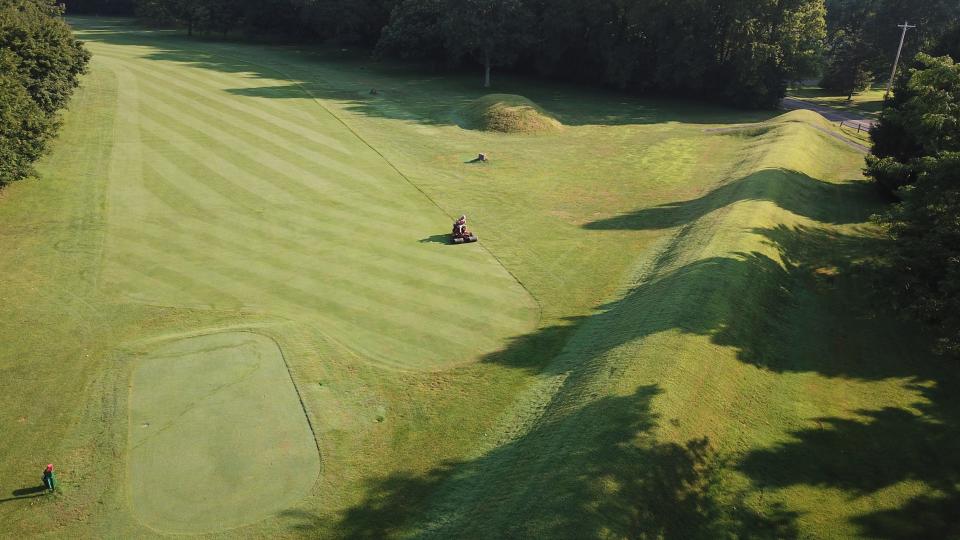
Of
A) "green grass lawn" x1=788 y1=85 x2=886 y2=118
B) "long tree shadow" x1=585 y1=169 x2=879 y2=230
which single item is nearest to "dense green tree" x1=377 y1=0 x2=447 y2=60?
"long tree shadow" x1=585 y1=169 x2=879 y2=230

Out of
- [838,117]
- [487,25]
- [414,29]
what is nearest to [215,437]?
[487,25]

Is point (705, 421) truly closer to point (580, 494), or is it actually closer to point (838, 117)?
point (580, 494)

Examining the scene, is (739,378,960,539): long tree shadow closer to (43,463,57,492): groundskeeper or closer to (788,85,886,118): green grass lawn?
(43,463,57,492): groundskeeper

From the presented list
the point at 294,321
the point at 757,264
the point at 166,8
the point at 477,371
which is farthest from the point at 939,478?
the point at 166,8

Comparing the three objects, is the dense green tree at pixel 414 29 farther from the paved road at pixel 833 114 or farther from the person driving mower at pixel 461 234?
the person driving mower at pixel 461 234

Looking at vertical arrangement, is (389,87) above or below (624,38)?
below

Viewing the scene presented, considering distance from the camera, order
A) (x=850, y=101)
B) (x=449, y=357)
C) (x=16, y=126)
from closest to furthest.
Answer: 1. (x=449, y=357)
2. (x=16, y=126)
3. (x=850, y=101)
